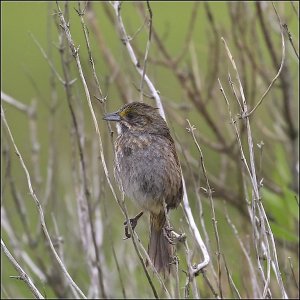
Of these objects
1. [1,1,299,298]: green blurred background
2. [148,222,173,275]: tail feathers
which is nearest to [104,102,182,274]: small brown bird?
[148,222,173,275]: tail feathers

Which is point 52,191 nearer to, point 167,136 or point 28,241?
point 28,241

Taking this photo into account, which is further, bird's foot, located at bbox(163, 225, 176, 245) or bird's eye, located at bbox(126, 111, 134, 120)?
bird's eye, located at bbox(126, 111, 134, 120)

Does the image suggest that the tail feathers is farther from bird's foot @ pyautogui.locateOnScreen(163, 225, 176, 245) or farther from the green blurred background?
the green blurred background

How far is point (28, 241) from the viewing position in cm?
605

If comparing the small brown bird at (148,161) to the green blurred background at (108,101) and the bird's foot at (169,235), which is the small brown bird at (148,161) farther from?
the green blurred background at (108,101)

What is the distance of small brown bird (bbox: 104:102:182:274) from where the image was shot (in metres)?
4.82

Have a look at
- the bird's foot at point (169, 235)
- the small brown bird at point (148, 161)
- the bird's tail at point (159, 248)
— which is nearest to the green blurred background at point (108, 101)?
the bird's tail at point (159, 248)

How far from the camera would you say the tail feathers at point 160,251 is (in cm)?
492

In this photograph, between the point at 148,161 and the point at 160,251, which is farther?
the point at 160,251

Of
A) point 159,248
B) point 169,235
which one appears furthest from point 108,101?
point 169,235

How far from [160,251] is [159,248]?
0.02 m

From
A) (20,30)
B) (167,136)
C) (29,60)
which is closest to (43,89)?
(29,60)

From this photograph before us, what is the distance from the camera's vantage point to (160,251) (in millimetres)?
4945

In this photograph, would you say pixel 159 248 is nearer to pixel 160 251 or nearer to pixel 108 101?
pixel 160 251
